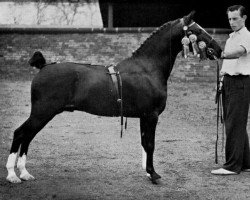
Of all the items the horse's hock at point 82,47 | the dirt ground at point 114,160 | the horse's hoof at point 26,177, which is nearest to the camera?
the dirt ground at point 114,160

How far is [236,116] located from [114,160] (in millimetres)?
2098

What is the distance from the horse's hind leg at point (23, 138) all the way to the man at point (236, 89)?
264cm

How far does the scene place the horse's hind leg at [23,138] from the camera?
5625 mm

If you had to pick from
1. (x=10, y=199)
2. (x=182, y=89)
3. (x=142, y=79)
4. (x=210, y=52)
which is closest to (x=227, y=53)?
(x=210, y=52)

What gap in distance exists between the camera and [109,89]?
19.1 feet

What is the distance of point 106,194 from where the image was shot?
212 inches

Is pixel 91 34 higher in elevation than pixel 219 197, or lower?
higher

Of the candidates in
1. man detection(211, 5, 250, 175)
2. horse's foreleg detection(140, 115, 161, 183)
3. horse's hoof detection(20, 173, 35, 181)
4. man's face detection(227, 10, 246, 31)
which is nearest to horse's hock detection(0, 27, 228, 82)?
man detection(211, 5, 250, 175)

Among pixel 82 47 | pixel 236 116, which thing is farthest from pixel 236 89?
pixel 82 47

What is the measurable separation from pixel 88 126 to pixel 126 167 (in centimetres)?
330

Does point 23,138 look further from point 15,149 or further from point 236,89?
point 236,89

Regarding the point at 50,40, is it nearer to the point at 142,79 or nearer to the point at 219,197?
the point at 142,79

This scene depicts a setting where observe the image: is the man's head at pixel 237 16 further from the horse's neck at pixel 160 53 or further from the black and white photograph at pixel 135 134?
the horse's neck at pixel 160 53

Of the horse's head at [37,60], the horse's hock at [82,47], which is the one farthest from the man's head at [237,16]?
the horse's hock at [82,47]
